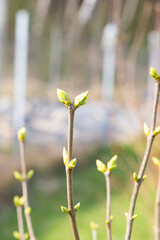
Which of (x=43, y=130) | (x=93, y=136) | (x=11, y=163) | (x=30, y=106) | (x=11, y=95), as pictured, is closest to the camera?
(x=11, y=163)

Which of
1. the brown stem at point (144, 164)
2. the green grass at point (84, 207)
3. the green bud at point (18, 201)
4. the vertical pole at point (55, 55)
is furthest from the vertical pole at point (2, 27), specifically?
the brown stem at point (144, 164)

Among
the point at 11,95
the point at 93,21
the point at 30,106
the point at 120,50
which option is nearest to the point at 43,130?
the point at 30,106

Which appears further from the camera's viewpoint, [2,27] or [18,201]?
[2,27]

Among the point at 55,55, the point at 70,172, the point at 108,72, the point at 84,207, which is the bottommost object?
the point at 70,172

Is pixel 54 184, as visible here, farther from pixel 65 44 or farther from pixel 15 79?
pixel 65 44

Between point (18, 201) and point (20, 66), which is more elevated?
point (20, 66)

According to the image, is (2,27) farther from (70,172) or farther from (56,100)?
(70,172)

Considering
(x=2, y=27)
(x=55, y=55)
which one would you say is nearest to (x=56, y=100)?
(x=55, y=55)

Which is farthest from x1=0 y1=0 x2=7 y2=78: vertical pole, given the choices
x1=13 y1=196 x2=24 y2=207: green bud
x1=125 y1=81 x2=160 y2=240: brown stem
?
x1=125 y1=81 x2=160 y2=240: brown stem

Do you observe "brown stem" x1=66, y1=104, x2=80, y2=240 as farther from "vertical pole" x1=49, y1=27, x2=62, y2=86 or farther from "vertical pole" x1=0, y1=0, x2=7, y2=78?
"vertical pole" x1=49, y1=27, x2=62, y2=86
